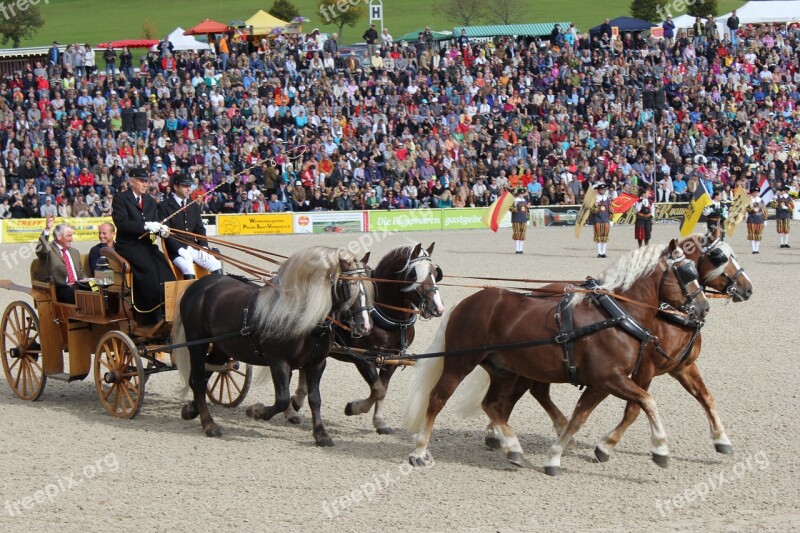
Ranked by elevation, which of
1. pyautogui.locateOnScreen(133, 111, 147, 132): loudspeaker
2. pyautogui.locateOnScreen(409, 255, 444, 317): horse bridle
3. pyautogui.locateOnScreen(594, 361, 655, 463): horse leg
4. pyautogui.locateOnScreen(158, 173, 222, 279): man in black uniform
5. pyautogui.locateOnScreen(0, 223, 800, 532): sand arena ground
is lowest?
pyautogui.locateOnScreen(0, 223, 800, 532): sand arena ground

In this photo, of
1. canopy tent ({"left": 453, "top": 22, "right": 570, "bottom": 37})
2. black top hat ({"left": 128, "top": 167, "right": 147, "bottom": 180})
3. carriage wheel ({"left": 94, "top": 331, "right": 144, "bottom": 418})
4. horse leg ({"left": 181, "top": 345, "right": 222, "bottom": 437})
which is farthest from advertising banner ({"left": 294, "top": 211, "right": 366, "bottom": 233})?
horse leg ({"left": 181, "top": 345, "right": 222, "bottom": 437})

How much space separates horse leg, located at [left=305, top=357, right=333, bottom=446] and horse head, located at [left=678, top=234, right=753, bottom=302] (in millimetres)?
3113

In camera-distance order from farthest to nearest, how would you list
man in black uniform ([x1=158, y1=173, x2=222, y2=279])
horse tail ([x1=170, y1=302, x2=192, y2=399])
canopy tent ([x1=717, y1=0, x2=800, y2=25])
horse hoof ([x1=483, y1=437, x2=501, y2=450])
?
canopy tent ([x1=717, y1=0, x2=800, y2=25]) → man in black uniform ([x1=158, y1=173, x2=222, y2=279]) → horse tail ([x1=170, y1=302, x2=192, y2=399]) → horse hoof ([x1=483, y1=437, x2=501, y2=450])

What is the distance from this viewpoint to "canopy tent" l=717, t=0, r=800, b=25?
43.8 meters

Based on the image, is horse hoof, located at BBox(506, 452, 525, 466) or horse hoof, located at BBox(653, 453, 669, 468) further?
horse hoof, located at BBox(506, 452, 525, 466)

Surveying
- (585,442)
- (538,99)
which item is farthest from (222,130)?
(585,442)

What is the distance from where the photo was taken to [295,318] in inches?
328

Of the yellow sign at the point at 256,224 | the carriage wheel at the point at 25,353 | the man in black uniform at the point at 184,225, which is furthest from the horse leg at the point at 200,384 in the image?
the yellow sign at the point at 256,224

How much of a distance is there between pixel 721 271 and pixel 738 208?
16361 millimetres

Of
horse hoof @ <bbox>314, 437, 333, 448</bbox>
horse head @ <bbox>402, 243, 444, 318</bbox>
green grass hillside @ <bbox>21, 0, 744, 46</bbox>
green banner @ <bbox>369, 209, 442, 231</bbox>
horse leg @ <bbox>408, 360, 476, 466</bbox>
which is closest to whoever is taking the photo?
horse leg @ <bbox>408, 360, 476, 466</bbox>

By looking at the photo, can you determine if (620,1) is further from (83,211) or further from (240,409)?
(240,409)

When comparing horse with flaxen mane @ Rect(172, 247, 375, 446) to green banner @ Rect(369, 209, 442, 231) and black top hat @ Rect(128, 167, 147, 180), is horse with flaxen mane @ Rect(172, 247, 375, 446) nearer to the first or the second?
black top hat @ Rect(128, 167, 147, 180)

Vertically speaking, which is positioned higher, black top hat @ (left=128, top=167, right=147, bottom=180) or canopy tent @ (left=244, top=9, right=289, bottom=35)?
canopy tent @ (left=244, top=9, right=289, bottom=35)

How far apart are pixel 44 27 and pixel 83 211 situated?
176 feet
